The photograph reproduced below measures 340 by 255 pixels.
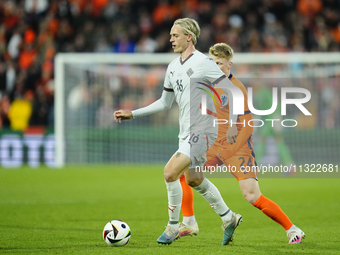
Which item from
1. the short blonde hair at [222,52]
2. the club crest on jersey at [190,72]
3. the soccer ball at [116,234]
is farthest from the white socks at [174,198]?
the short blonde hair at [222,52]

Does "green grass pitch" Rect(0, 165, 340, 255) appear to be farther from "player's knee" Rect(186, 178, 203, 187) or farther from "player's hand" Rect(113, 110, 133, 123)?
Answer: "player's hand" Rect(113, 110, 133, 123)

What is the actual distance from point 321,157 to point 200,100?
36.4 feet

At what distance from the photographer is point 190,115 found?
558 cm

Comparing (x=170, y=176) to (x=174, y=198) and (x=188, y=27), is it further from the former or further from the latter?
(x=188, y=27)

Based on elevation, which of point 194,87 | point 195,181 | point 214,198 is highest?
point 194,87

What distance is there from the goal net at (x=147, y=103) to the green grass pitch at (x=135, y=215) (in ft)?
6.29

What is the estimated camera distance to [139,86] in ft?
54.5

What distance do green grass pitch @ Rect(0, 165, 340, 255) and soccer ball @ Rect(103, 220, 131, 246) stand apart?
3.9 inches

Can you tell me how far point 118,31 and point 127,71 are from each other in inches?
128

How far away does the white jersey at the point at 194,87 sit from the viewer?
552 centimetres

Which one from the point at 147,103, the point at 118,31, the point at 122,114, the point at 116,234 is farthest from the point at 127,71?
the point at 116,234

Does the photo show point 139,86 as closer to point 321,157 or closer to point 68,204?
point 321,157

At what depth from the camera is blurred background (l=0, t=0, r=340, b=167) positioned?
16.0 metres

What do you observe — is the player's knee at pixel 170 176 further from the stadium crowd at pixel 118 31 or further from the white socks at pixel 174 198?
the stadium crowd at pixel 118 31
